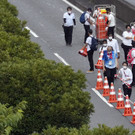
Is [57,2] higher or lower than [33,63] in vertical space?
lower

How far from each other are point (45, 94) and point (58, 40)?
13.2m

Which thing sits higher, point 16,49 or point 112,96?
point 16,49

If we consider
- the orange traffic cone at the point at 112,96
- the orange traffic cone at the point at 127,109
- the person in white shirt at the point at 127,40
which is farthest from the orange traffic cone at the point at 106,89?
the person in white shirt at the point at 127,40

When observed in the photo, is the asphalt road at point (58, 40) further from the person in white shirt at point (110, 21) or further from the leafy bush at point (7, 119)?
the leafy bush at point (7, 119)

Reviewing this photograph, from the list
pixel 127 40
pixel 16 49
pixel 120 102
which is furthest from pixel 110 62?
pixel 16 49

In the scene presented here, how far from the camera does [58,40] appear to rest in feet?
80.5

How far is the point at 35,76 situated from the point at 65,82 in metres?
0.60

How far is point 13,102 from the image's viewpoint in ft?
38.5

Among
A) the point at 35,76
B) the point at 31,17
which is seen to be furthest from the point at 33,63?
the point at 31,17

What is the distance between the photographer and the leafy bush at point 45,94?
11248mm

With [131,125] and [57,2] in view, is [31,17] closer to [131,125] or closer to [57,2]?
[57,2]

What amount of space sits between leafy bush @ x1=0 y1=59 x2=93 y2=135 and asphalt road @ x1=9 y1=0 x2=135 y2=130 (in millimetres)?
5587

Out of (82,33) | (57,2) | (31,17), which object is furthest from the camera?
(57,2)

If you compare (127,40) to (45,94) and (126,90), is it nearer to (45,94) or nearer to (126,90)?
(126,90)
